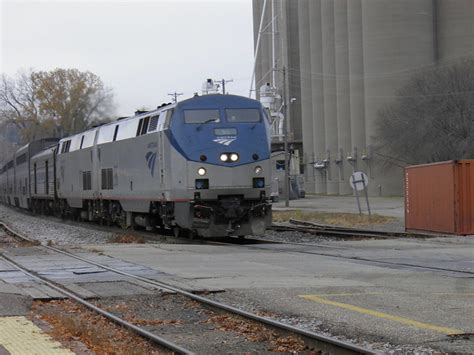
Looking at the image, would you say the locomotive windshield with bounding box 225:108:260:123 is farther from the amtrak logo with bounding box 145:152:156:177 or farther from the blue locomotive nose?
the amtrak logo with bounding box 145:152:156:177

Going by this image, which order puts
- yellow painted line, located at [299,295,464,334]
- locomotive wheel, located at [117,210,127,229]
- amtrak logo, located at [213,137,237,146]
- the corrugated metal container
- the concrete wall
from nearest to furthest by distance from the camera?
1. yellow painted line, located at [299,295,464,334]
2. amtrak logo, located at [213,137,237,146]
3. the corrugated metal container
4. locomotive wheel, located at [117,210,127,229]
5. the concrete wall

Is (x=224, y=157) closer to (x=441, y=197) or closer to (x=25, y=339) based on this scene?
(x=441, y=197)

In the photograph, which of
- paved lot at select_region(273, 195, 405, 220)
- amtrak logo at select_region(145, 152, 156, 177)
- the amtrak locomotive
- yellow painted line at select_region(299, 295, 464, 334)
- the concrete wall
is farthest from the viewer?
the concrete wall

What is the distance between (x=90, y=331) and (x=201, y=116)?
504 inches

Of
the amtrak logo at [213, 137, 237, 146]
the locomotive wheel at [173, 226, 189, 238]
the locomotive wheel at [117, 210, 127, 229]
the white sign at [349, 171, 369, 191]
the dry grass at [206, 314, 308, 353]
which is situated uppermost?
the amtrak logo at [213, 137, 237, 146]

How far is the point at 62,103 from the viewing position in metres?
82.5

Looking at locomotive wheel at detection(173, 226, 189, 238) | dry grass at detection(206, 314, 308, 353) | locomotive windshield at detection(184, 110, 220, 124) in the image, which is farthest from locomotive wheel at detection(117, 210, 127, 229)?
dry grass at detection(206, 314, 308, 353)

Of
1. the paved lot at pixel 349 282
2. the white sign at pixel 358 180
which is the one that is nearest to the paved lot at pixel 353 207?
the white sign at pixel 358 180

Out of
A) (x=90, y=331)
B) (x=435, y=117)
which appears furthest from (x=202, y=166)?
(x=435, y=117)

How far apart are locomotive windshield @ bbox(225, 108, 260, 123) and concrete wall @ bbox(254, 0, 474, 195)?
4927cm

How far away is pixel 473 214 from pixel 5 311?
1779 cm

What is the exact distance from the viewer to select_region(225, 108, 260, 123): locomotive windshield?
68.0ft

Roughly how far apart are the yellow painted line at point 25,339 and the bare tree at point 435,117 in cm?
5395

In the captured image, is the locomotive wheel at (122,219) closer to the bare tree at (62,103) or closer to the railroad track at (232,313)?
the railroad track at (232,313)
